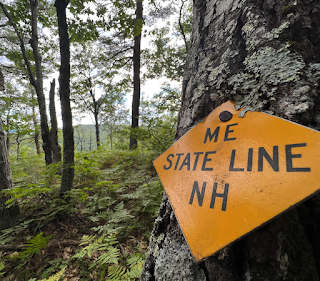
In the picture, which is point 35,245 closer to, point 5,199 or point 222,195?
point 5,199

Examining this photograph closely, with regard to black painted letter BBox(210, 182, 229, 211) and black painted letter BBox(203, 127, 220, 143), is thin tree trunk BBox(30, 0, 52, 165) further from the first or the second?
black painted letter BBox(210, 182, 229, 211)

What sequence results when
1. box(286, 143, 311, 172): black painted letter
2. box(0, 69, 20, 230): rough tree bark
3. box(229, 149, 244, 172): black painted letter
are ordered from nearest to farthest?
box(286, 143, 311, 172): black painted letter < box(229, 149, 244, 172): black painted letter < box(0, 69, 20, 230): rough tree bark

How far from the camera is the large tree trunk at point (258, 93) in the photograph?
0.44 meters

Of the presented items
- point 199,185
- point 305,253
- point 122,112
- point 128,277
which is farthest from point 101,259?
point 122,112

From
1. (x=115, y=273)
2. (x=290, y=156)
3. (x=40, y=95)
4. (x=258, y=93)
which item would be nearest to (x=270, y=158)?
(x=290, y=156)

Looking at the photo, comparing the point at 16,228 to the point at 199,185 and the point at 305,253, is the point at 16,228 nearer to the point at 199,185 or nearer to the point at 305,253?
the point at 199,185

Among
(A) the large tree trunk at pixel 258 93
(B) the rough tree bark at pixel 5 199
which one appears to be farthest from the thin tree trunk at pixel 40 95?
(A) the large tree trunk at pixel 258 93

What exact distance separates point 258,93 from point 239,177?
1.22 ft

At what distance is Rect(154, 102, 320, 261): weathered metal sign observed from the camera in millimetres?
389

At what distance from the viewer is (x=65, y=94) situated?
8.66 ft

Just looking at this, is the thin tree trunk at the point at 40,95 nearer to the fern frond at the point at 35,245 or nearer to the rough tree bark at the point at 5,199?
the rough tree bark at the point at 5,199

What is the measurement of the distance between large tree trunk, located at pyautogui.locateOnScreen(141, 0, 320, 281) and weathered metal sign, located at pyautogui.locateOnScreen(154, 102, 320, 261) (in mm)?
115

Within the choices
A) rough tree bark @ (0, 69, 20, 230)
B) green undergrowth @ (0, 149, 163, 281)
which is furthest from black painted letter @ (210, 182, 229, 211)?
rough tree bark @ (0, 69, 20, 230)

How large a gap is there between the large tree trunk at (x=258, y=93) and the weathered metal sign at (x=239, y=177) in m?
0.12
